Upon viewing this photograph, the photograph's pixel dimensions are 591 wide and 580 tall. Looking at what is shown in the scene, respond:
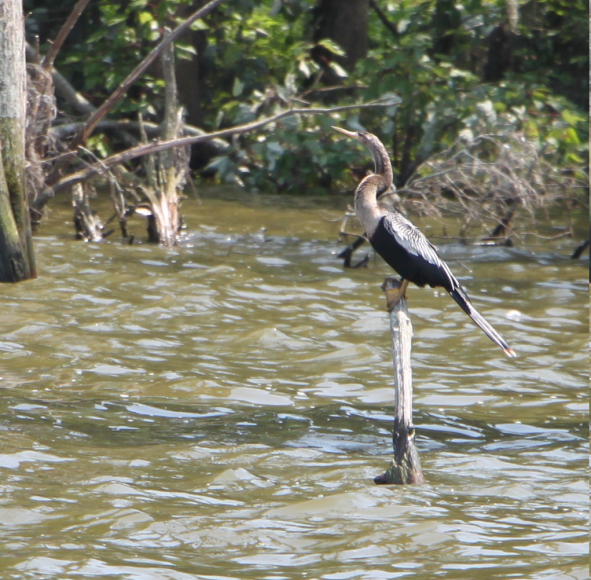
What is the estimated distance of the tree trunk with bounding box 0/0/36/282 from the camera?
7.14 m

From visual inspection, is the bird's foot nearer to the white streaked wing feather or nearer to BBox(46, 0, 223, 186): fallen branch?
the white streaked wing feather

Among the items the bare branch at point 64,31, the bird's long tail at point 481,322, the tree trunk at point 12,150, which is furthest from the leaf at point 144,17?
the bird's long tail at point 481,322

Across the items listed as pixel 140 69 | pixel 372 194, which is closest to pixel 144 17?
pixel 140 69

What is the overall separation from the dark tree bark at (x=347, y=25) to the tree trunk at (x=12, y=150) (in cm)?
790

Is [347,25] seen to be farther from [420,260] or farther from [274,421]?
[420,260]

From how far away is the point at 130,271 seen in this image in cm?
907

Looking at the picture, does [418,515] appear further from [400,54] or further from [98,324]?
[400,54]

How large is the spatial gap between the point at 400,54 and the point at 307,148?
5.44ft

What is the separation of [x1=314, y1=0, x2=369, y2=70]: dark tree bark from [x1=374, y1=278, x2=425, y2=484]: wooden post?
10551mm

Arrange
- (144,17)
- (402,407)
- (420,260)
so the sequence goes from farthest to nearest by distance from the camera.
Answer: (144,17)
(420,260)
(402,407)

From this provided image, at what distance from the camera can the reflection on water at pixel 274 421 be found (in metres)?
3.70

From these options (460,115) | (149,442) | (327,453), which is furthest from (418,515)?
(460,115)

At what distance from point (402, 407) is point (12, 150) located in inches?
167

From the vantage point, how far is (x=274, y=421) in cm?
561
